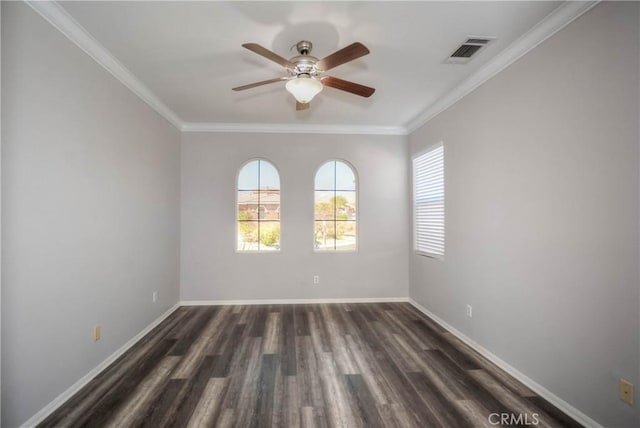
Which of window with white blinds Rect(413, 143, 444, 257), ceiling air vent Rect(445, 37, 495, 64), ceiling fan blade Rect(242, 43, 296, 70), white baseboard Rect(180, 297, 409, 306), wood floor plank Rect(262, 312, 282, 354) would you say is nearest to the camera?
ceiling fan blade Rect(242, 43, 296, 70)

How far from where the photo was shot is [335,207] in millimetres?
4461

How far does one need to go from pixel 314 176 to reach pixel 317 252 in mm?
1195

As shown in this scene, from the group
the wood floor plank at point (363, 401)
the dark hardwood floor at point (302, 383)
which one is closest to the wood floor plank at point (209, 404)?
the dark hardwood floor at point (302, 383)

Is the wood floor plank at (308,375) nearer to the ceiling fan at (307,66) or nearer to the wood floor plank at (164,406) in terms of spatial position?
the wood floor plank at (164,406)

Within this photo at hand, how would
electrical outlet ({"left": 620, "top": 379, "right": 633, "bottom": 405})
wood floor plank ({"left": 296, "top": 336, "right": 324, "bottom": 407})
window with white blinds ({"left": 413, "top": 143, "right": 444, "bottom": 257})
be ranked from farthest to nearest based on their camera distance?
1. window with white blinds ({"left": 413, "top": 143, "right": 444, "bottom": 257})
2. wood floor plank ({"left": 296, "top": 336, "right": 324, "bottom": 407})
3. electrical outlet ({"left": 620, "top": 379, "right": 633, "bottom": 405})

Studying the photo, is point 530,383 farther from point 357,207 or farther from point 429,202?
point 357,207

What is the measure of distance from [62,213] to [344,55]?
7.47 feet

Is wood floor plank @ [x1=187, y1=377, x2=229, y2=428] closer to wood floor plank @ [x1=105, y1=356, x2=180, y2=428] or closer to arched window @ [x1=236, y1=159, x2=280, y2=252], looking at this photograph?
wood floor plank @ [x1=105, y1=356, x2=180, y2=428]

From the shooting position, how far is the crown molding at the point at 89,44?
72.4 inches

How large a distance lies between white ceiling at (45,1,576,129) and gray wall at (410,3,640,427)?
0.43m

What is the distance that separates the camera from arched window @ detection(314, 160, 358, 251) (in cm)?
441

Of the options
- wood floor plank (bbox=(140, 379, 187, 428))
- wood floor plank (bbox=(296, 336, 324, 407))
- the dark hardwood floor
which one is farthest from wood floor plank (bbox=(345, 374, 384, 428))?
wood floor plank (bbox=(140, 379, 187, 428))

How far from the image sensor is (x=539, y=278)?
2.08 m

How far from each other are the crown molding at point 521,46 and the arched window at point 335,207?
167cm
